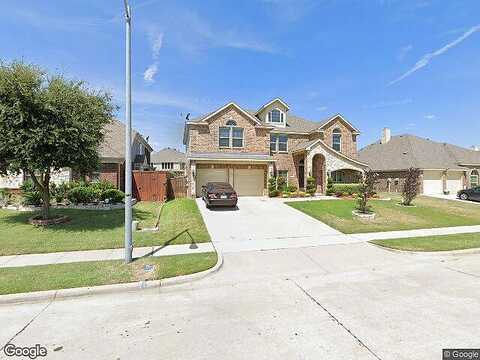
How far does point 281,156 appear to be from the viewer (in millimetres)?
26141

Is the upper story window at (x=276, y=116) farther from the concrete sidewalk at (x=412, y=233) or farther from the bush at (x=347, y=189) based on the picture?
the concrete sidewalk at (x=412, y=233)

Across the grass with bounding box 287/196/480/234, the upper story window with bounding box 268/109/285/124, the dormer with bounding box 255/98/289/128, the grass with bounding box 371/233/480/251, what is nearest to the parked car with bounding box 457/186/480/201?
the grass with bounding box 287/196/480/234

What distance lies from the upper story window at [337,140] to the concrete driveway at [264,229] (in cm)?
1324

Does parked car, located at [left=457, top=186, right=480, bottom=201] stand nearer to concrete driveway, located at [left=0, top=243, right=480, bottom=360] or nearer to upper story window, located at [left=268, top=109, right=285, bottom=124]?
upper story window, located at [left=268, top=109, right=285, bottom=124]

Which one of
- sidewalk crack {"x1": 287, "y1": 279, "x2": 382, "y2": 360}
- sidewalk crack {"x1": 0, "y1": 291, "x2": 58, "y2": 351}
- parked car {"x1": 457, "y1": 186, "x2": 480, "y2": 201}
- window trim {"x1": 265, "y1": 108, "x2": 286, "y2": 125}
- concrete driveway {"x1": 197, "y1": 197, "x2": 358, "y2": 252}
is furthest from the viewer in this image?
window trim {"x1": 265, "y1": 108, "x2": 286, "y2": 125}

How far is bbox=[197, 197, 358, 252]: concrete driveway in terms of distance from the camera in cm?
996

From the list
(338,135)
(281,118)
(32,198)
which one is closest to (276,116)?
(281,118)

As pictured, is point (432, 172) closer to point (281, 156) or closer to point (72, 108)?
point (281, 156)

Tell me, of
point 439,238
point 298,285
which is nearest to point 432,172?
point 439,238

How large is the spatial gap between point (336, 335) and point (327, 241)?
6.48 meters

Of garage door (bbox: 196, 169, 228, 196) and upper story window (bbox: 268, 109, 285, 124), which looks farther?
upper story window (bbox: 268, 109, 285, 124)

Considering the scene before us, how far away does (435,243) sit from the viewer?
9.41 meters

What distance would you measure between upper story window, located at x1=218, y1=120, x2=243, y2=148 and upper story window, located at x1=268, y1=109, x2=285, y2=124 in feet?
15.5

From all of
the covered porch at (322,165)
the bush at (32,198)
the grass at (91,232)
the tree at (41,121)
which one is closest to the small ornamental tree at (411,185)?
the covered porch at (322,165)
